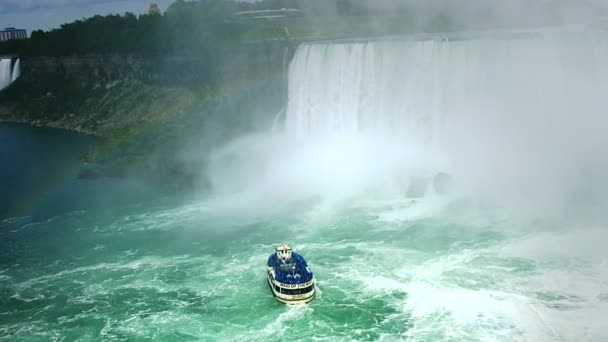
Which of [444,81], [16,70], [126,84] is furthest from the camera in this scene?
[16,70]

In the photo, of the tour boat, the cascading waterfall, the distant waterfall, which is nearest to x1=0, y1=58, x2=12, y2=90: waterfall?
the distant waterfall

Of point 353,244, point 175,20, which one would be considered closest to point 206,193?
point 353,244

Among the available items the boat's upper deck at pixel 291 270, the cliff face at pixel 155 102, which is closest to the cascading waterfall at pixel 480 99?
the cliff face at pixel 155 102

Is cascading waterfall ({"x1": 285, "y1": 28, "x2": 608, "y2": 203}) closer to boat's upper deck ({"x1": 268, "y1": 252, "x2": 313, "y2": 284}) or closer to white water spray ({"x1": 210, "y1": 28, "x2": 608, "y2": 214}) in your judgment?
white water spray ({"x1": 210, "y1": 28, "x2": 608, "y2": 214})

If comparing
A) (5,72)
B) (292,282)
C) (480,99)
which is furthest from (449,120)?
(5,72)

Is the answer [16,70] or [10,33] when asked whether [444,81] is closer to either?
[16,70]

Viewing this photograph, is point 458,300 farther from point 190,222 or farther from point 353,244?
point 190,222
